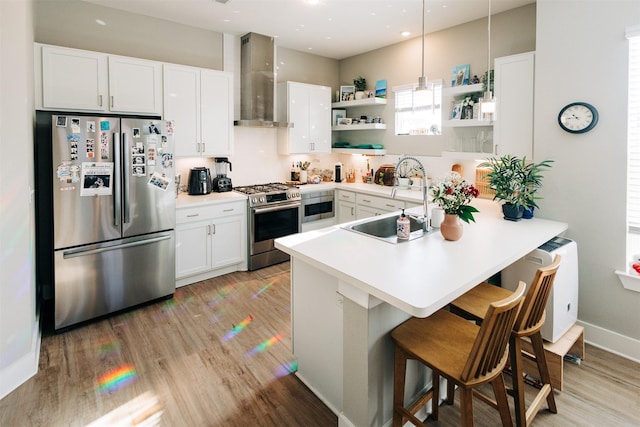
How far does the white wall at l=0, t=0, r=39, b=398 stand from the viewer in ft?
7.27

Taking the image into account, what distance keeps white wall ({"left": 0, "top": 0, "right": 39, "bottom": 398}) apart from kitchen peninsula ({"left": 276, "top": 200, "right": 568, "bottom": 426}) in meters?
1.70

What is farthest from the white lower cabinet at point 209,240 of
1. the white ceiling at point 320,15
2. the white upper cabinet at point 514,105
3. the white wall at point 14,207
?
the white upper cabinet at point 514,105

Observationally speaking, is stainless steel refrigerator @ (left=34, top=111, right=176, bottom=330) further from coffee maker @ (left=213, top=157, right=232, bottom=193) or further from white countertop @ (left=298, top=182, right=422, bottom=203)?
white countertop @ (left=298, top=182, right=422, bottom=203)

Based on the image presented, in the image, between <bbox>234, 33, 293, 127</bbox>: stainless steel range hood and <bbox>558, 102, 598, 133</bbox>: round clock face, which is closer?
<bbox>558, 102, 598, 133</bbox>: round clock face

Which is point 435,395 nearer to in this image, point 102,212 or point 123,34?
point 102,212

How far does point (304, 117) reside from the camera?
17.1 ft

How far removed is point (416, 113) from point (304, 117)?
1568mm

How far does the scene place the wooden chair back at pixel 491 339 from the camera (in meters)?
1.46

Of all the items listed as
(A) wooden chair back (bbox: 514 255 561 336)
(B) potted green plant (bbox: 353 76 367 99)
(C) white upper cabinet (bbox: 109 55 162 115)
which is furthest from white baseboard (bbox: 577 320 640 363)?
(C) white upper cabinet (bbox: 109 55 162 115)

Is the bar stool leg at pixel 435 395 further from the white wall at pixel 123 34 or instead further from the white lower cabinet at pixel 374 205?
the white wall at pixel 123 34

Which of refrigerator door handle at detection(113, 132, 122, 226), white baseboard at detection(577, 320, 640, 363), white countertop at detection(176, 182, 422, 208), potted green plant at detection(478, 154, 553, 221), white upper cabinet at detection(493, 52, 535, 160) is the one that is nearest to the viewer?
white baseboard at detection(577, 320, 640, 363)

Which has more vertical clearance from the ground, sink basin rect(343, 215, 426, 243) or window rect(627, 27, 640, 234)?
window rect(627, 27, 640, 234)

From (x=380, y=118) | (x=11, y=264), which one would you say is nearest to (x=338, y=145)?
(x=380, y=118)

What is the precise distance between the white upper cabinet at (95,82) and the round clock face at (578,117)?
3.80 metres
